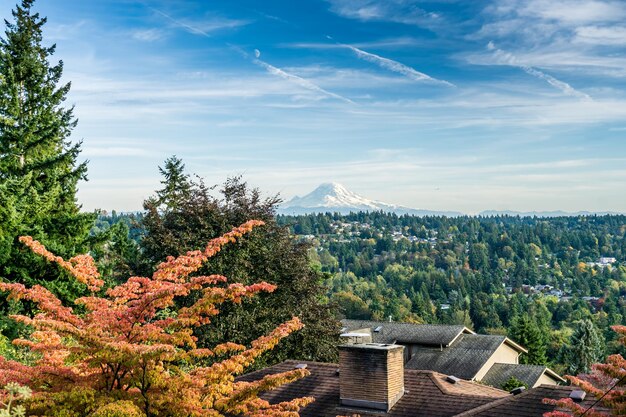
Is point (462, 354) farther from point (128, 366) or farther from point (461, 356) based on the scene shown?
point (128, 366)

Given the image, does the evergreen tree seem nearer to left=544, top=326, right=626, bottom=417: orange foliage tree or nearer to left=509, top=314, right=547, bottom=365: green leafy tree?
left=509, top=314, right=547, bottom=365: green leafy tree

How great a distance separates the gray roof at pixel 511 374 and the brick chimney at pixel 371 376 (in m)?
22.5

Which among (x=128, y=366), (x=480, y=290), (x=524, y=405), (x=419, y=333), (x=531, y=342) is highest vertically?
(x=128, y=366)

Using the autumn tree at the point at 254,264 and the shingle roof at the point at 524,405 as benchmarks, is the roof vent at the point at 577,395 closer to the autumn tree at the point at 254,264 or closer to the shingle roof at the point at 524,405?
the shingle roof at the point at 524,405

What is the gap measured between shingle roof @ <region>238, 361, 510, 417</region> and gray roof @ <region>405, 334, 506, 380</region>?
18462 mm

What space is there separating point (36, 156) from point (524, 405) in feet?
81.5

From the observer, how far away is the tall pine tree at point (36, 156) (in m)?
25.4

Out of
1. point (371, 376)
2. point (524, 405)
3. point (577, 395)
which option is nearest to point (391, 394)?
point (371, 376)

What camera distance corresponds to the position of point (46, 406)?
26.0 ft

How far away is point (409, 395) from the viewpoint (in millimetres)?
16141

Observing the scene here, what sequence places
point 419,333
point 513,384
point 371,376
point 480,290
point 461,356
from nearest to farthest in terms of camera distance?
point 371,376 < point 513,384 < point 461,356 < point 419,333 < point 480,290

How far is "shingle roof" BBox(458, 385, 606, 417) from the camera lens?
13820mm

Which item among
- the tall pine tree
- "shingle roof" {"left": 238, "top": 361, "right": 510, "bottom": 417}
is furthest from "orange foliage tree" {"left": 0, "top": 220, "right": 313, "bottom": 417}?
the tall pine tree

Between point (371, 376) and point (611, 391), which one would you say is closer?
point (611, 391)
